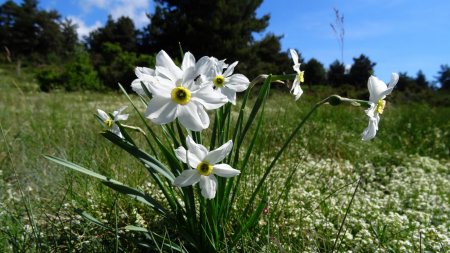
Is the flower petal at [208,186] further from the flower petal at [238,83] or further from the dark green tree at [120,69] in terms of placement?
the dark green tree at [120,69]

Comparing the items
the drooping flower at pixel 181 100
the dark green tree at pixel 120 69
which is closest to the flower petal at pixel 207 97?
the drooping flower at pixel 181 100

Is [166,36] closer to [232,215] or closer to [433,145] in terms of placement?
[433,145]

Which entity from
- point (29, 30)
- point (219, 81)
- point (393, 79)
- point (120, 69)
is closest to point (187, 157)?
point (219, 81)

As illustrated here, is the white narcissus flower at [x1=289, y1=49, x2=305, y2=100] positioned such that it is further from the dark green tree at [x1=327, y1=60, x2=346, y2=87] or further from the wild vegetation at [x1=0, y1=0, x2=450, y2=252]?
the dark green tree at [x1=327, y1=60, x2=346, y2=87]

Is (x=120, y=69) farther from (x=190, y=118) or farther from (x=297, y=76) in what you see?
(x=190, y=118)

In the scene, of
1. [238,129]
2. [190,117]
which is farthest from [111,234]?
[190,117]

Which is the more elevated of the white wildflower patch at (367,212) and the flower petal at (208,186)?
the white wildflower patch at (367,212)

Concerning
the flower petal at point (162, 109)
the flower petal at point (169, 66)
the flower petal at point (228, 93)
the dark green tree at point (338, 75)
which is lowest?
the flower petal at point (162, 109)

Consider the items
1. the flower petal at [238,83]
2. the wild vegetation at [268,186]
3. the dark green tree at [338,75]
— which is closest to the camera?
the flower petal at [238,83]
